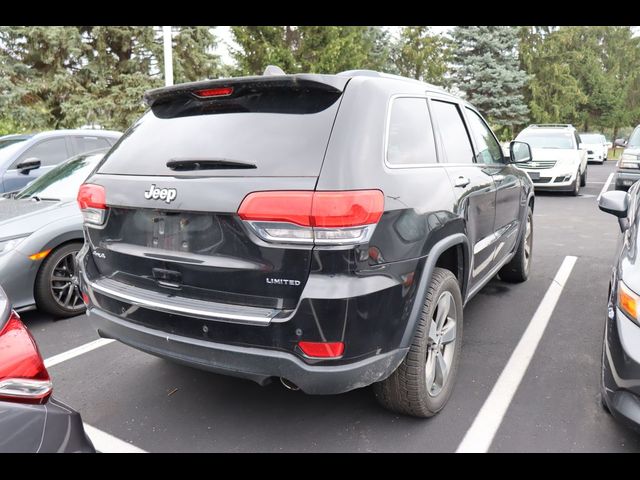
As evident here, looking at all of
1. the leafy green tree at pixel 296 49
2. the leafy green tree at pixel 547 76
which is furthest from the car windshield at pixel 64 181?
the leafy green tree at pixel 547 76

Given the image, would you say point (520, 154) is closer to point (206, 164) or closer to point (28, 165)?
point (206, 164)

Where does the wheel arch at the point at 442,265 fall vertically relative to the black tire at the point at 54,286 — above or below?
above

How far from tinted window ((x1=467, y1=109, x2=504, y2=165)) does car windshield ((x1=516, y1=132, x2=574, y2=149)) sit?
935 centimetres

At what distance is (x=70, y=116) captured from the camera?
727 inches

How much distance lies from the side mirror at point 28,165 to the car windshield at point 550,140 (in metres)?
11.0

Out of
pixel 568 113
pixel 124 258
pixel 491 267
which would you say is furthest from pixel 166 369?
pixel 568 113

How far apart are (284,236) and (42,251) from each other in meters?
3.01

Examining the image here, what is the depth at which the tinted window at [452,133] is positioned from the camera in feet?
10.5

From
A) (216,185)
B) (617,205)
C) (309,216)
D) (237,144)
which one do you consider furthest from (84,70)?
(309,216)

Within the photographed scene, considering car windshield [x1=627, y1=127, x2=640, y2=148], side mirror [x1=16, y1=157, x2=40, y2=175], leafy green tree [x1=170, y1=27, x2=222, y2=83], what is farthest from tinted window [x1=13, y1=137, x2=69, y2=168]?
leafy green tree [x1=170, y1=27, x2=222, y2=83]

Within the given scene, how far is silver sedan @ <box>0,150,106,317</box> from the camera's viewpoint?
13.3 feet

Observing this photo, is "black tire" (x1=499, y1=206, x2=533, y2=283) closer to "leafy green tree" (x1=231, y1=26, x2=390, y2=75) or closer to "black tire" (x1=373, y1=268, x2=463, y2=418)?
"black tire" (x1=373, y1=268, x2=463, y2=418)

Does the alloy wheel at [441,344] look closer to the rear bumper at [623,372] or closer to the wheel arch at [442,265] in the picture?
the wheel arch at [442,265]

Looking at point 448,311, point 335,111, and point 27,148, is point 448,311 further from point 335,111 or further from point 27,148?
point 27,148
